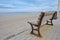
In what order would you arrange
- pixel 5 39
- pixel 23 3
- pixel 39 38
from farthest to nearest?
pixel 39 38
pixel 5 39
pixel 23 3

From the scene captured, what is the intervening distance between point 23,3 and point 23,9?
1.40 ft

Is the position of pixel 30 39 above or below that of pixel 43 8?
below

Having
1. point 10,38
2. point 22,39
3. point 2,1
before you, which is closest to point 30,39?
point 22,39

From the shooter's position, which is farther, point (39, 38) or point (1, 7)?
point (39, 38)

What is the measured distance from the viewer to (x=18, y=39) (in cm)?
417

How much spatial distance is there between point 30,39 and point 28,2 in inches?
45.9

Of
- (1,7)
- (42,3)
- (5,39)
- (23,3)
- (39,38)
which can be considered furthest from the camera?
(42,3)

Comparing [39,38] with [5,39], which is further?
[39,38]

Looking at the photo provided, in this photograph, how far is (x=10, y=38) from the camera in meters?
4.22

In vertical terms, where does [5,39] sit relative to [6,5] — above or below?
below

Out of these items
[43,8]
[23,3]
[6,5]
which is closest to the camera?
[6,5]

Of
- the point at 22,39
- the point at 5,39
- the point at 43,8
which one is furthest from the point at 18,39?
the point at 43,8

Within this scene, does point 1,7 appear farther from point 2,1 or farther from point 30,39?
point 30,39

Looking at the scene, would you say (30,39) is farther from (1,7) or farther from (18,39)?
(1,7)
